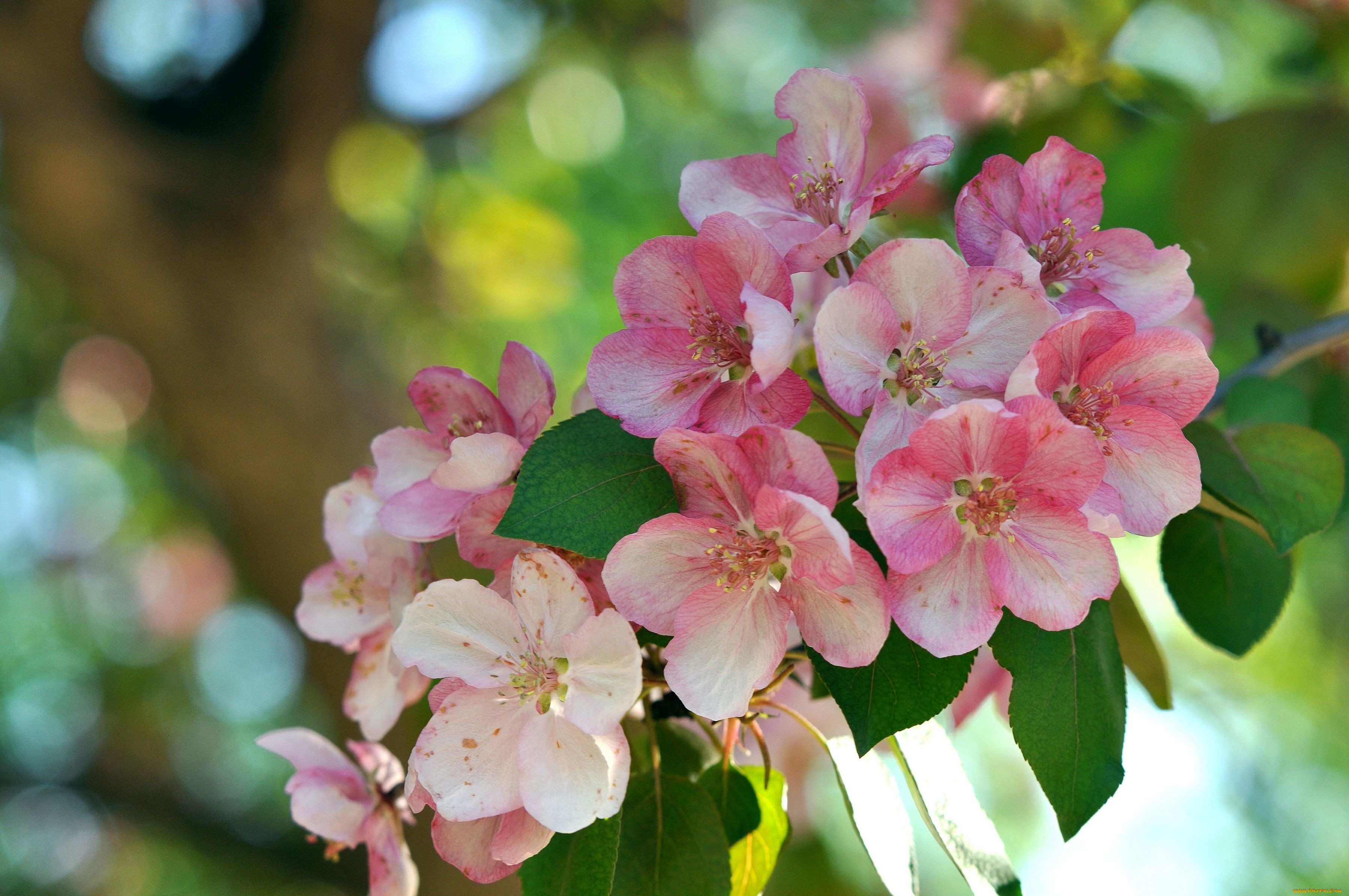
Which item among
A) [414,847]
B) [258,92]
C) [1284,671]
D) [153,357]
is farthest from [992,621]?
[1284,671]

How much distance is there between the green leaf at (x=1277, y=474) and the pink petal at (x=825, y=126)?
1.10 ft

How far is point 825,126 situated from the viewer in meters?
0.72

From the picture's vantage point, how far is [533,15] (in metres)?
3.32

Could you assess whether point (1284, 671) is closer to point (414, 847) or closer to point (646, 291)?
point (414, 847)

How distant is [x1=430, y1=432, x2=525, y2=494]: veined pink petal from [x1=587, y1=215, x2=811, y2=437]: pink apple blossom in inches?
2.9

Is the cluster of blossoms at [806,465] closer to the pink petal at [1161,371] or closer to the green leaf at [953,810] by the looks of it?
the pink petal at [1161,371]

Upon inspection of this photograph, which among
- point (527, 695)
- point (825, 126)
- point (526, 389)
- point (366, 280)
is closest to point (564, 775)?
point (527, 695)

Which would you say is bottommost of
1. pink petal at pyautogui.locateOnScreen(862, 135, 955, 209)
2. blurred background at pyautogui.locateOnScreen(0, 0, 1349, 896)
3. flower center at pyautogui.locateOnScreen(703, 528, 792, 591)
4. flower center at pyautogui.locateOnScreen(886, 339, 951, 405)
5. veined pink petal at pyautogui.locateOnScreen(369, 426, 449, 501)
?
blurred background at pyautogui.locateOnScreen(0, 0, 1349, 896)

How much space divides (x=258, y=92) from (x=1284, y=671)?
407 cm

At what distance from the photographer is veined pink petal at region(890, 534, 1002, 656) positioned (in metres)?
0.58

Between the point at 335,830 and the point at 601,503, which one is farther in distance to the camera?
the point at 335,830

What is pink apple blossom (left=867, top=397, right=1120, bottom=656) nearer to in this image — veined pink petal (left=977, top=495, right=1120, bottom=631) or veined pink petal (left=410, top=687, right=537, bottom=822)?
veined pink petal (left=977, top=495, right=1120, bottom=631)

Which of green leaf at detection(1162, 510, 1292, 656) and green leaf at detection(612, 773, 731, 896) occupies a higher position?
green leaf at detection(612, 773, 731, 896)

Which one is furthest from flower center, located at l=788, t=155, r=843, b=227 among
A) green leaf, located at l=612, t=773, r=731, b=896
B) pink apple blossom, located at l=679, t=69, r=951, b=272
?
green leaf, located at l=612, t=773, r=731, b=896
